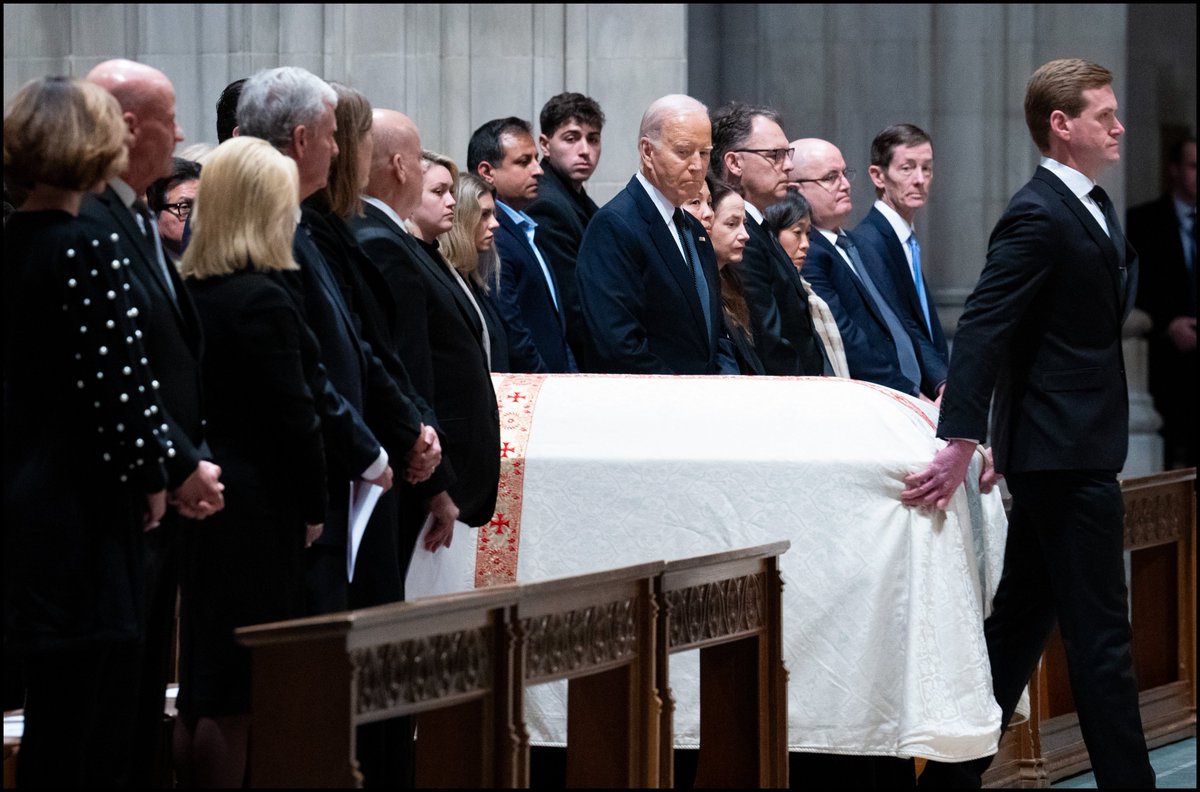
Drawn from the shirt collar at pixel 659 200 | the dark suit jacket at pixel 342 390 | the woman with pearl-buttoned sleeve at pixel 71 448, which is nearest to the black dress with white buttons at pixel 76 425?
the woman with pearl-buttoned sleeve at pixel 71 448

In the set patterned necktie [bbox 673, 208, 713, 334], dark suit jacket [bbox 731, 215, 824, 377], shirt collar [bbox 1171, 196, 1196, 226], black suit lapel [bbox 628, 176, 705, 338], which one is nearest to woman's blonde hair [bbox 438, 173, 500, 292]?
black suit lapel [bbox 628, 176, 705, 338]

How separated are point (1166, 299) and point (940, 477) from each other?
7528 mm

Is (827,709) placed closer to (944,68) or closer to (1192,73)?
(944,68)

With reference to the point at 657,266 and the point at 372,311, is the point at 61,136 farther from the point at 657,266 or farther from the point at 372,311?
the point at 657,266

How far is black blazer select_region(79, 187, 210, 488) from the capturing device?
3.38 metres

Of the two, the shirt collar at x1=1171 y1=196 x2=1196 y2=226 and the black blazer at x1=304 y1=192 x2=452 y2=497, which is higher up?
the shirt collar at x1=1171 y1=196 x2=1196 y2=226

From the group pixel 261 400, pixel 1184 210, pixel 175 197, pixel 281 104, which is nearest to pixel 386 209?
pixel 281 104

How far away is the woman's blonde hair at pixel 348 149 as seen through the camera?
13.5 feet

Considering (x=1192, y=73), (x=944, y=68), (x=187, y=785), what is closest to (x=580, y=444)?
(x=187, y=785)

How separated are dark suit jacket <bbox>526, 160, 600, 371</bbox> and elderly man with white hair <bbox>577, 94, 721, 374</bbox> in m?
0.68

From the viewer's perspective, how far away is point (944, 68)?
11.1 meters

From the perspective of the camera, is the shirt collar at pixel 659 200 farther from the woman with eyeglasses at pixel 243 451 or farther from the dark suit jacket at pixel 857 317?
the woman with eyeglasses at pixel 243 451

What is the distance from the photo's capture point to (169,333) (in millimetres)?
3463

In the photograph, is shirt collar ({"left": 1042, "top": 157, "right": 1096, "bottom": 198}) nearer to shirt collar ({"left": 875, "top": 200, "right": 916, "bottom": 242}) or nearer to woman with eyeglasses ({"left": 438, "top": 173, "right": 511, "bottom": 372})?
woman with eyeglasses ({"left": 438, "top": 173, "right": 511, "bottom": 372})
